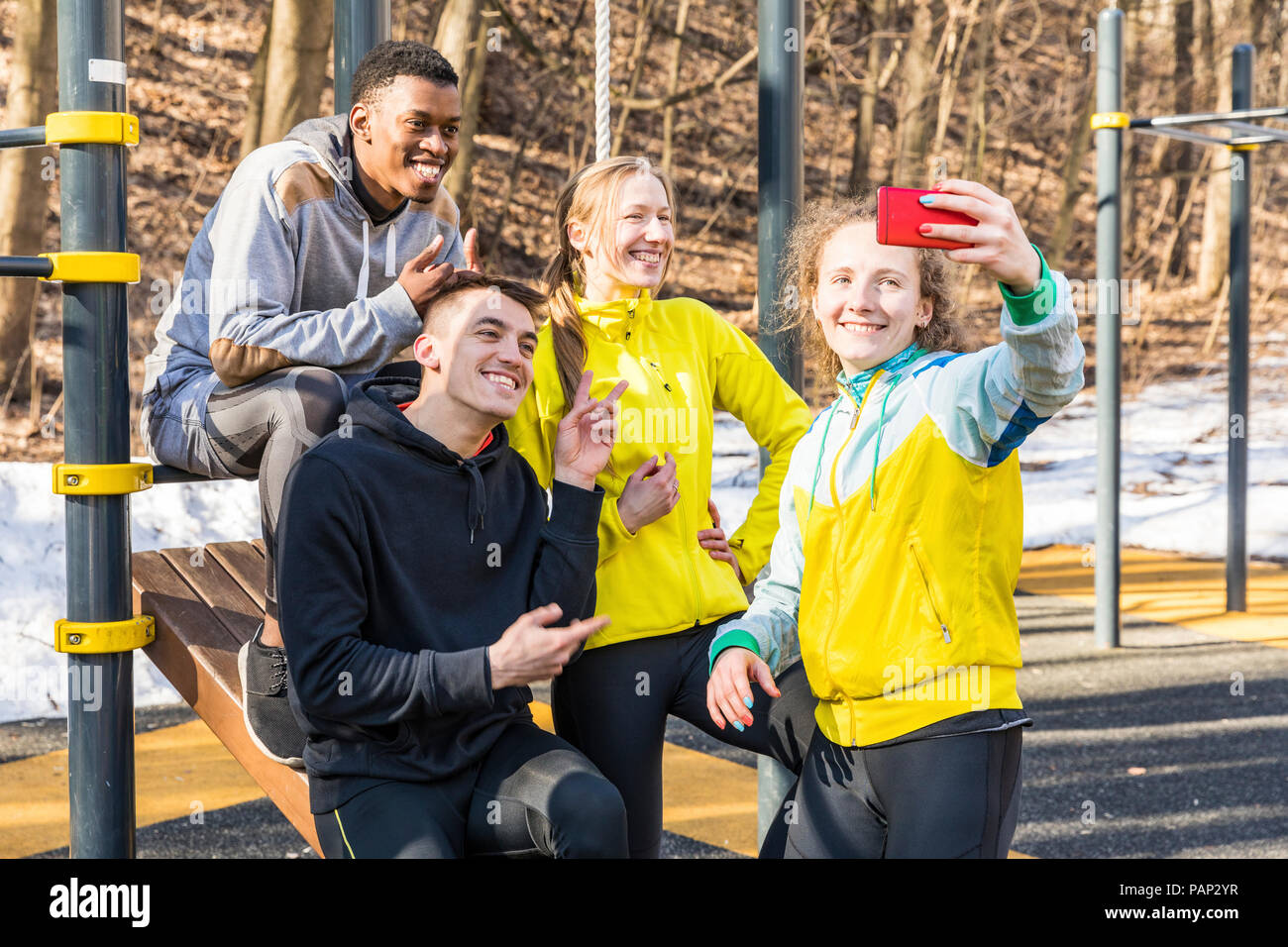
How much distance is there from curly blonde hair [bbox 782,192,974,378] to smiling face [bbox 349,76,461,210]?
75 centimetres

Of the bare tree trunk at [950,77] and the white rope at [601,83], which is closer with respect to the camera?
the white rope at [601,83]

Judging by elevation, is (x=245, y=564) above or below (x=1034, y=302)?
below

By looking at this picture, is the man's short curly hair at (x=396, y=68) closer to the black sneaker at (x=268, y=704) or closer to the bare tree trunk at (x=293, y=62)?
the black sneaker at (x=268, y=704)

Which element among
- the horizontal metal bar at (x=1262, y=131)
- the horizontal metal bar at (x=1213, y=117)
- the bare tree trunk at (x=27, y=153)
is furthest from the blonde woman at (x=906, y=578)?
the bare tree trunk at (x=27, y=153)

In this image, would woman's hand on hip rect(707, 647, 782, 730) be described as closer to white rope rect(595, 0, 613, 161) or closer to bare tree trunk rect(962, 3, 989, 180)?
white rope rect(595, 0, 613, 161)

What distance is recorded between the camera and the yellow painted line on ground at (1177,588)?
7.50 m

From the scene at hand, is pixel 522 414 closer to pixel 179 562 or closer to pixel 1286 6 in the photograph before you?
pixel 179 562

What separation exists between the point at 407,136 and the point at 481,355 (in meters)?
0.59

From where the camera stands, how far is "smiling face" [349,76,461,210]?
269cm

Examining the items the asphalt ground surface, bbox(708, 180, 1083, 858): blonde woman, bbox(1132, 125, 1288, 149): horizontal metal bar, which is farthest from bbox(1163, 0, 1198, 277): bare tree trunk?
bbox(708, 180, 1083, 858): blonde woman

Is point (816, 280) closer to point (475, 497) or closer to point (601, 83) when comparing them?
point (475, 497)

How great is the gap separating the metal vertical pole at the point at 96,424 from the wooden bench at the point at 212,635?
163 mm

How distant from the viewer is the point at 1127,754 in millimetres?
5367

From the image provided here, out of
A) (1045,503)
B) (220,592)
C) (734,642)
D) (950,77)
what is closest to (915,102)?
(950,77)
